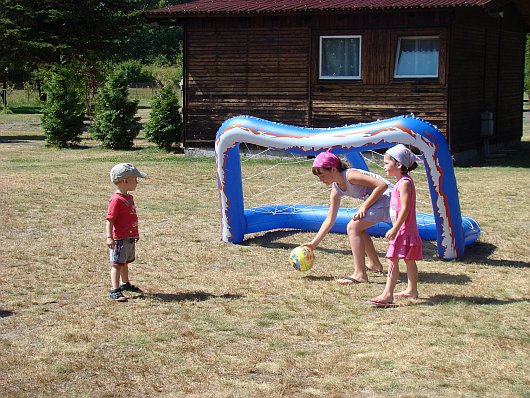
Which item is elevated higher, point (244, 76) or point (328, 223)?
point (244, 76)

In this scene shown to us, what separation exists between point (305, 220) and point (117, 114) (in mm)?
12414

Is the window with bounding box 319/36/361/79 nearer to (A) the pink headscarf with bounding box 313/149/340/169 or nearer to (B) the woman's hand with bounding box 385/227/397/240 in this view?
(A) the pink headscarf with bounding box 313/149/340/169

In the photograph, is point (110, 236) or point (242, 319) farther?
point (110, 236)

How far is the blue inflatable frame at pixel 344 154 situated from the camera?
27.8 feet

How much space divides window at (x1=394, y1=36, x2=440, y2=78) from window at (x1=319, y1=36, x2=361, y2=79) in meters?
0.92

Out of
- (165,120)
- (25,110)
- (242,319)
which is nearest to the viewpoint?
(242,319)

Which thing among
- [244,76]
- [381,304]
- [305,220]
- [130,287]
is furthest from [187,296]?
[244,76]

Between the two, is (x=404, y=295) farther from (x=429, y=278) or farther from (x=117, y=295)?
(x=117, y=295)

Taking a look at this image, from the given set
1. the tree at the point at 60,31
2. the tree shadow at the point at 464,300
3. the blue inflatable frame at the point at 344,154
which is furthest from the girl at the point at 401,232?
the tree at the point at 60,31

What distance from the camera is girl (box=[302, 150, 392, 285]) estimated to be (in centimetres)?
782

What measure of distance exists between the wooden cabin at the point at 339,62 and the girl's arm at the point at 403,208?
10.5 meters

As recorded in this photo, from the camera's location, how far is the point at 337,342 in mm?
6035

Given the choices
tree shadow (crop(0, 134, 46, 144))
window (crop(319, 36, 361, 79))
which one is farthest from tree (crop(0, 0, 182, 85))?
window (crop(319, 36, 361, 79))

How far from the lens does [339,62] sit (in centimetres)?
1870
